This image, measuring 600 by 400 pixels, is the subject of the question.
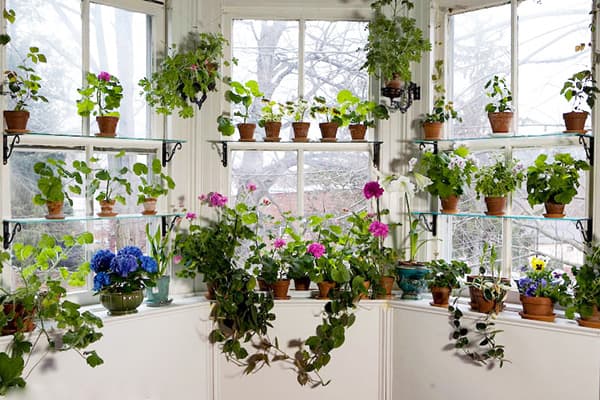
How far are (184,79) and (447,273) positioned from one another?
5.26ft

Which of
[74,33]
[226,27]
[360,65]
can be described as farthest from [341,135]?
[74,33]

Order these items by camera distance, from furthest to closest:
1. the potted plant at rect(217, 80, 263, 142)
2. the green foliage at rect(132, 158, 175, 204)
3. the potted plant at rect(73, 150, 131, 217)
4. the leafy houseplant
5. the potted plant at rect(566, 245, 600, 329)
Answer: the potted plant at rect(217, 80, 263, 142)
the green foliage at rect(132, 158, 175, 204)
the potted plant at rect(73, 150, 131, 217)
the potted plant at rect(566, 245, 600, 329)
the leafy houseplant

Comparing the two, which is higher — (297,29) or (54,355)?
(297,29)

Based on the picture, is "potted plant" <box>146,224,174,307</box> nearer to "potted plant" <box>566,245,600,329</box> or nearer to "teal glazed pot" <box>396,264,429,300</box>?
"teal glazed pot" <box>396,264,429,300</box>

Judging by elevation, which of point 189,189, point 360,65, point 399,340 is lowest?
point 399,340

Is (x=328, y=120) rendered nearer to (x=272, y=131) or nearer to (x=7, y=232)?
(x=272, y=131)

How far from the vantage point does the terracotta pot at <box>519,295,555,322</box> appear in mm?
2703

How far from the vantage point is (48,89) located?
9.30 feet

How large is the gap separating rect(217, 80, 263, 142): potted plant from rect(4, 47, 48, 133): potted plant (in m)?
0.88

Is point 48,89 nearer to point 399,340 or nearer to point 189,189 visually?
point 189,189

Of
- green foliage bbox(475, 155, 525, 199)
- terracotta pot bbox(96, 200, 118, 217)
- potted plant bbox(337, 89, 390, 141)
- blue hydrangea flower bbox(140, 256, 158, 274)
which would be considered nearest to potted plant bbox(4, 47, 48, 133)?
terracotta pot bbox(96, 200, 118, 217)

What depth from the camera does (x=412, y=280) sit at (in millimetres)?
3115

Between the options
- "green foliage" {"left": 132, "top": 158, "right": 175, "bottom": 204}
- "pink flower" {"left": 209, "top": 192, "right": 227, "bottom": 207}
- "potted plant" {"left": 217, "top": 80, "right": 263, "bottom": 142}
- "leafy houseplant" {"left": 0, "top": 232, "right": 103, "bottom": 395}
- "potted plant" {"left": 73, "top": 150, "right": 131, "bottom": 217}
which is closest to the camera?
"leafy houseplant" {"left": 0, "top": 232, "right": 103, "bottom": 395}

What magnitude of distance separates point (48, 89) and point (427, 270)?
6.64 ft
